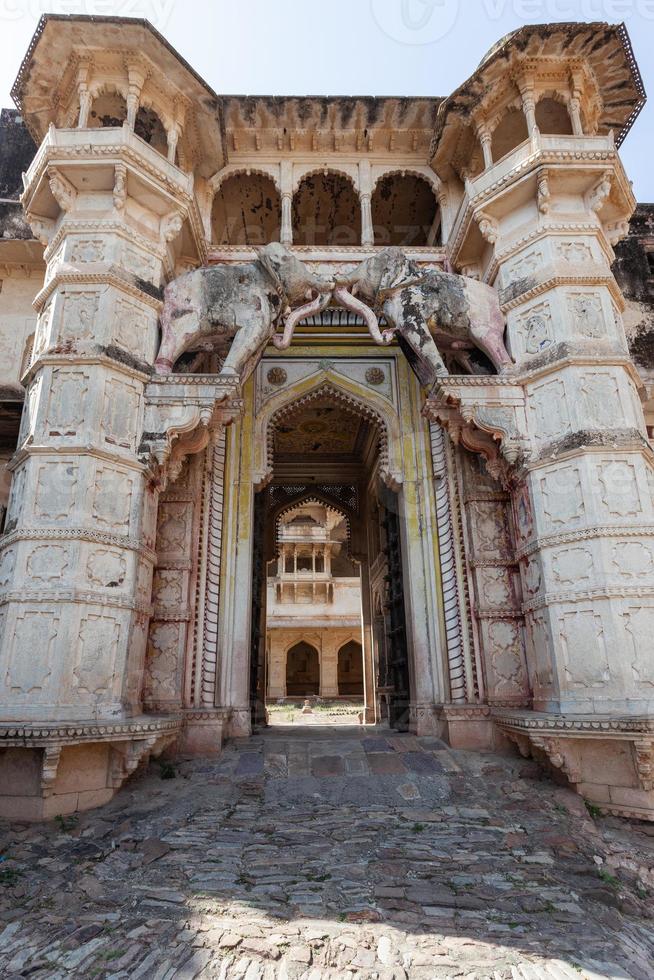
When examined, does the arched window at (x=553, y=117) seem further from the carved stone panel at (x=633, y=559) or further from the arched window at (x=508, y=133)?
the carved stone panel at (x=633, y=559)

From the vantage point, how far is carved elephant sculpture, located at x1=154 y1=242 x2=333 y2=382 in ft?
25.9

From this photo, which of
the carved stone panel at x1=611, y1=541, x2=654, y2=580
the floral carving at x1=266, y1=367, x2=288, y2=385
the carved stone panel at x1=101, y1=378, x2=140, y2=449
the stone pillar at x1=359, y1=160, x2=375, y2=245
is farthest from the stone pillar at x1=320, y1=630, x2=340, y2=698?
the carved stone panel at x1=611, y1=541, x2=654, y2=580

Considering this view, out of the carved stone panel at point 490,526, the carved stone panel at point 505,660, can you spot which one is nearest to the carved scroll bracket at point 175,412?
the carved stone panel at point 490,526

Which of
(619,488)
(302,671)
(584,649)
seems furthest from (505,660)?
(302,671)

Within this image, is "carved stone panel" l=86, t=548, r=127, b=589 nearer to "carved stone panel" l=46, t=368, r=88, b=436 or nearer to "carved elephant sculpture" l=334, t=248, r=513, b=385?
"carved stone panel" l=46, t=368, r=88, b=436

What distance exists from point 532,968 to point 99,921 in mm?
2740

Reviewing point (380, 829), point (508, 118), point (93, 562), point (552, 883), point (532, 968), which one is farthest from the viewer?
point (508, 118)

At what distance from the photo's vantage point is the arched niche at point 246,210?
1111 centimetres

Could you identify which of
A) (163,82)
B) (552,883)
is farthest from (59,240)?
(552,883)

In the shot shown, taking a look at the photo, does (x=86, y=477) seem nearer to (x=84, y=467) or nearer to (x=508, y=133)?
(x=84, y=467)

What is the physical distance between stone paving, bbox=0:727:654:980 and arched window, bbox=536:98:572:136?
925 cm

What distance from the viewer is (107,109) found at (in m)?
9.45

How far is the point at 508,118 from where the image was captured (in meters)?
9.48

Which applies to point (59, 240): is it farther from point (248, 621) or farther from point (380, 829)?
point (380, 829)
